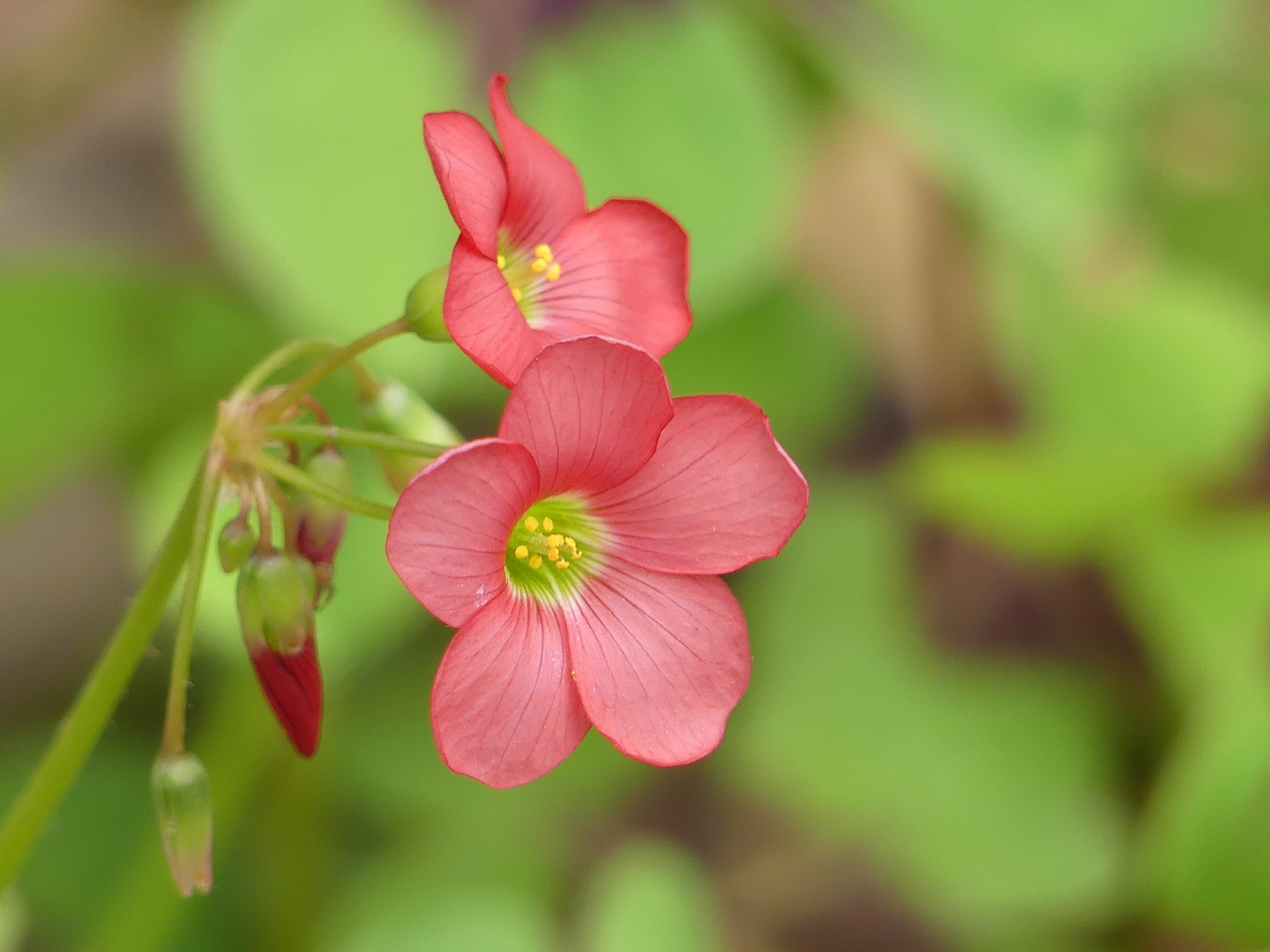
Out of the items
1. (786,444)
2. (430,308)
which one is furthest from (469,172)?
(786,444)

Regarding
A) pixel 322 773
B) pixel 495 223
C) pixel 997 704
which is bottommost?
pixel 322 773

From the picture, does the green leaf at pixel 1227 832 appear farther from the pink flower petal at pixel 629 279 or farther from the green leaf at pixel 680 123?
the pink flower petal at pixel 629 279

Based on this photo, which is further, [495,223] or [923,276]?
[923,276]

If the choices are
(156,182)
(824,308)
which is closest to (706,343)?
(824,308)

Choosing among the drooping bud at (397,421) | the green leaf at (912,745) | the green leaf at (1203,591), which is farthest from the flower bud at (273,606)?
the green leaf at (1203,591)

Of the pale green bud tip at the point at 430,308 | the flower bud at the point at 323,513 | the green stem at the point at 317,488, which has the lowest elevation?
the flower bud at the point at 323,513

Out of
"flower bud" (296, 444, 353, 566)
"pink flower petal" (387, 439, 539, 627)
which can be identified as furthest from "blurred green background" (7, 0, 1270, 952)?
"pink flower petal" (387, 439, 539, 627)

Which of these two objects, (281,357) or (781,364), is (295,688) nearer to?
(281,357)

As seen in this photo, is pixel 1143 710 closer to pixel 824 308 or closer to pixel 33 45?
pixel 824 308
